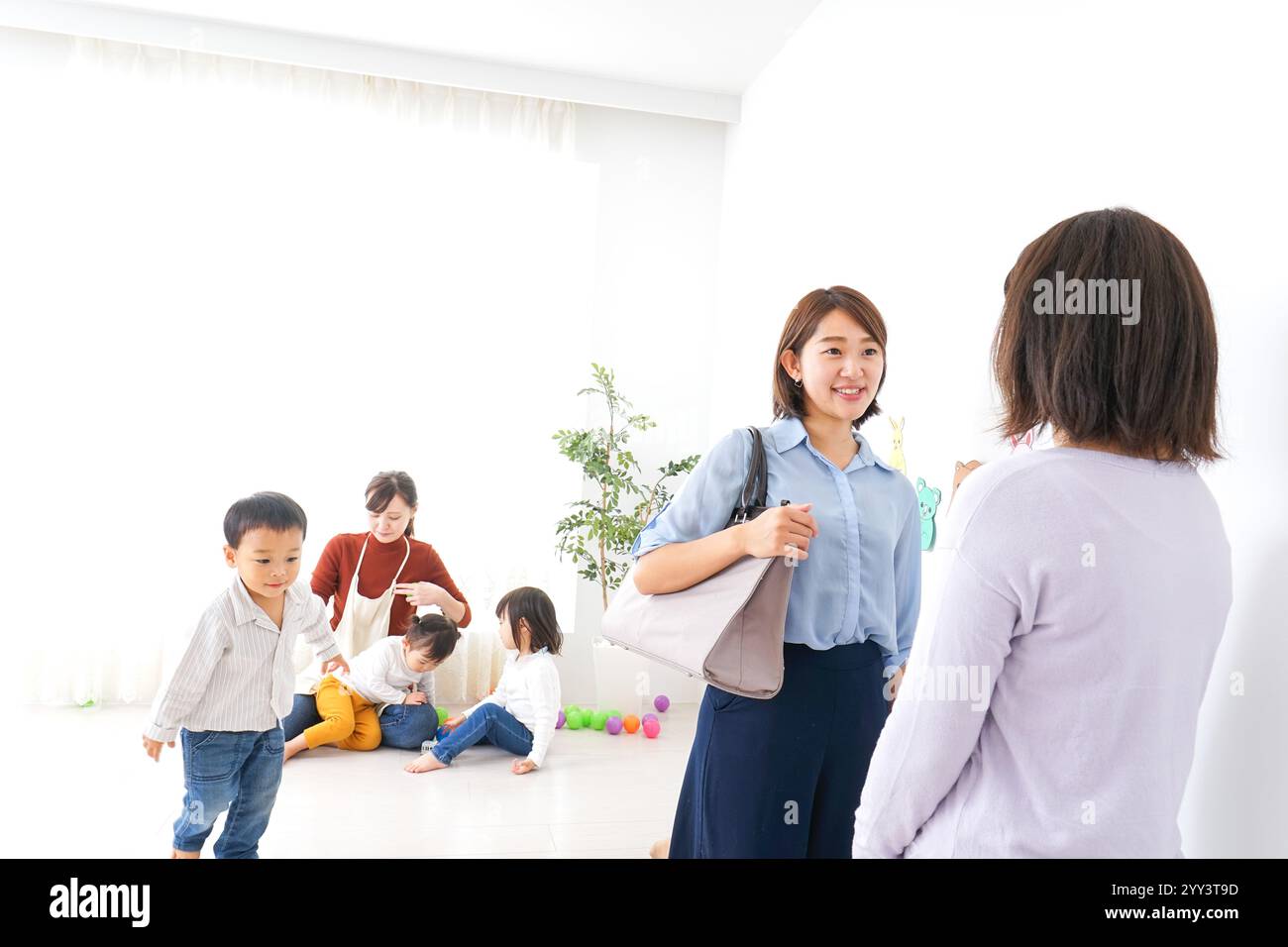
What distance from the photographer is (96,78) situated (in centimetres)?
419

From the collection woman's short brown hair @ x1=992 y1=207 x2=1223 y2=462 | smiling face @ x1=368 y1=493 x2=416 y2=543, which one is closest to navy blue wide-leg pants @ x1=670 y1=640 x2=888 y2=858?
woman's short brown hair @ x1=992 y1=207 x2=1223 y2=462

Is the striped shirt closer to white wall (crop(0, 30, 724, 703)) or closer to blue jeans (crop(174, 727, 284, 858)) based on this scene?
blue jeans (crop(174, 727, 284, 858))

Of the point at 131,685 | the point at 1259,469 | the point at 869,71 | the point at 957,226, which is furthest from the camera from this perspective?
the point at 131,685

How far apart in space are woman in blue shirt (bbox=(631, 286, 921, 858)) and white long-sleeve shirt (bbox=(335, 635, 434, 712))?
2322 mm

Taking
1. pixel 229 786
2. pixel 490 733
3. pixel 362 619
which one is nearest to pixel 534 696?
pixel 490 733

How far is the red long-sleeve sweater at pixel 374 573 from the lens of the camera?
3896 millimetres

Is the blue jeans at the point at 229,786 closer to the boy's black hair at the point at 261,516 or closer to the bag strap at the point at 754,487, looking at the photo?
the boy's black hair at the point at 261,516

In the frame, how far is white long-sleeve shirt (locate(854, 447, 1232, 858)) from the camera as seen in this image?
84 centimetres

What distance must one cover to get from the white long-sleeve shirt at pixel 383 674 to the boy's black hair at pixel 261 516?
1.52 m

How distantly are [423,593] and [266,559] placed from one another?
164cm
